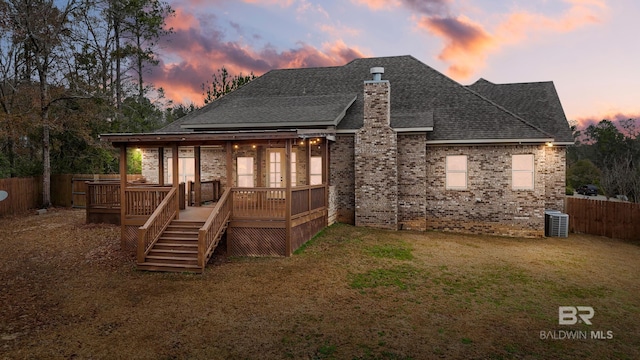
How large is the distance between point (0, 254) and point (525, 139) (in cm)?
1912

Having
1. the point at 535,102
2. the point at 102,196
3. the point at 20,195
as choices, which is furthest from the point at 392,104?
the point at 20,195

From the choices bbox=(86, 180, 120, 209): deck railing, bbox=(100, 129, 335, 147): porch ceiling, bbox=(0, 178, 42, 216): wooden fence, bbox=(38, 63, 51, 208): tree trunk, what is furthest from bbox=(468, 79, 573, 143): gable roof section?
bbox=(0, 178, 42, 216): wooden fence

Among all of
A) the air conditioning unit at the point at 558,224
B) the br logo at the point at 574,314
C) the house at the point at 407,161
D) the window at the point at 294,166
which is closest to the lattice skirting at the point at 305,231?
the house at the point at 407,161

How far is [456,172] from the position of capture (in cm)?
1588

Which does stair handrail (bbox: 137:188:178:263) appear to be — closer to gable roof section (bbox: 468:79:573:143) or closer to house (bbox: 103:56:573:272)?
house (bbox: 103:56:573:272)

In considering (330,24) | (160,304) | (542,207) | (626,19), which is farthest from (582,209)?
(160,304)

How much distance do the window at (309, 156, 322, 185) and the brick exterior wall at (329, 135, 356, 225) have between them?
0.50 m

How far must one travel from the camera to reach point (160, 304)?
756 centimetres

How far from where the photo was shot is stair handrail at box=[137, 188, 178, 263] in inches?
388

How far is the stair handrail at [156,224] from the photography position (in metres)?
9.87

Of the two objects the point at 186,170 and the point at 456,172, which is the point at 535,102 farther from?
the point at 186,170

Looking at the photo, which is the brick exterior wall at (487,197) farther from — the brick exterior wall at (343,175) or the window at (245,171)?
the window at (245,171)

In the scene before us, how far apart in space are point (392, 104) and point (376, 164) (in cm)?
424

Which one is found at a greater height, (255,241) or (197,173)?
(197,173)
